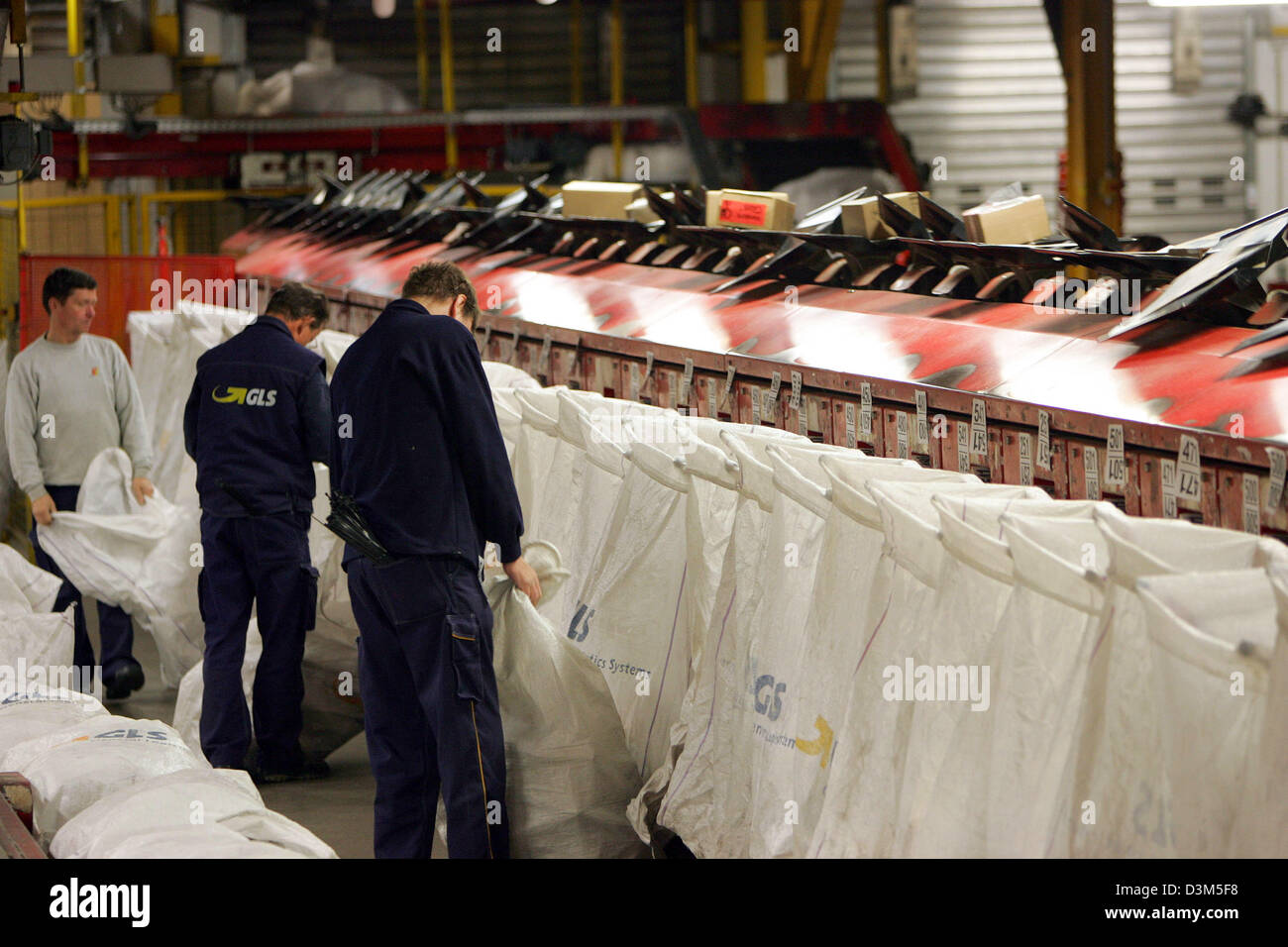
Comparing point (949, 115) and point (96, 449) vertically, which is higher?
point (949, 115)

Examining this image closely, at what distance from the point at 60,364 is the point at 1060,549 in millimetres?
4738

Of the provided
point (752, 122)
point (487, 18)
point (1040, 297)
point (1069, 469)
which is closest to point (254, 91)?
point (487, 18)

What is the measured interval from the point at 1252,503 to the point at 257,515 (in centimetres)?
317

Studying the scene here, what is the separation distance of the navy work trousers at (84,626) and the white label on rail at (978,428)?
12.6 feet

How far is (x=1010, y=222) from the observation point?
4449mm

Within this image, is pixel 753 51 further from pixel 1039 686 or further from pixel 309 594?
pixel 1039 686

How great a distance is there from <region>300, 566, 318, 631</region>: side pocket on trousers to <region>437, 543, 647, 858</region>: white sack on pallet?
1.46 m

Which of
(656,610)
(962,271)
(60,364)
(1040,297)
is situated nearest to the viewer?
(656,610)

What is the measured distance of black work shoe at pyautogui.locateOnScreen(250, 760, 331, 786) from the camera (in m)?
5.04

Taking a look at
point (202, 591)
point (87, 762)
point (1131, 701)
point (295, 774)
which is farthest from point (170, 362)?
point (1131, 701)

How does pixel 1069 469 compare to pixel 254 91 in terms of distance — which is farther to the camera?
pixel 254 91

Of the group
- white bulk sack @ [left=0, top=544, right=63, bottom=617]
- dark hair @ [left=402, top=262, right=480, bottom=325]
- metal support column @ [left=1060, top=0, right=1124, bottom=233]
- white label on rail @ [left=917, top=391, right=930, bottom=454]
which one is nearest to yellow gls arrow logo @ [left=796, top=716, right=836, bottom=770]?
white label on rail @ [left=917, top=391, right=930, bottom=454]

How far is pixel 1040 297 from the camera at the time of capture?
4.11 meters

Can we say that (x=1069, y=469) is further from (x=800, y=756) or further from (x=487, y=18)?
(x=487, y=18)
